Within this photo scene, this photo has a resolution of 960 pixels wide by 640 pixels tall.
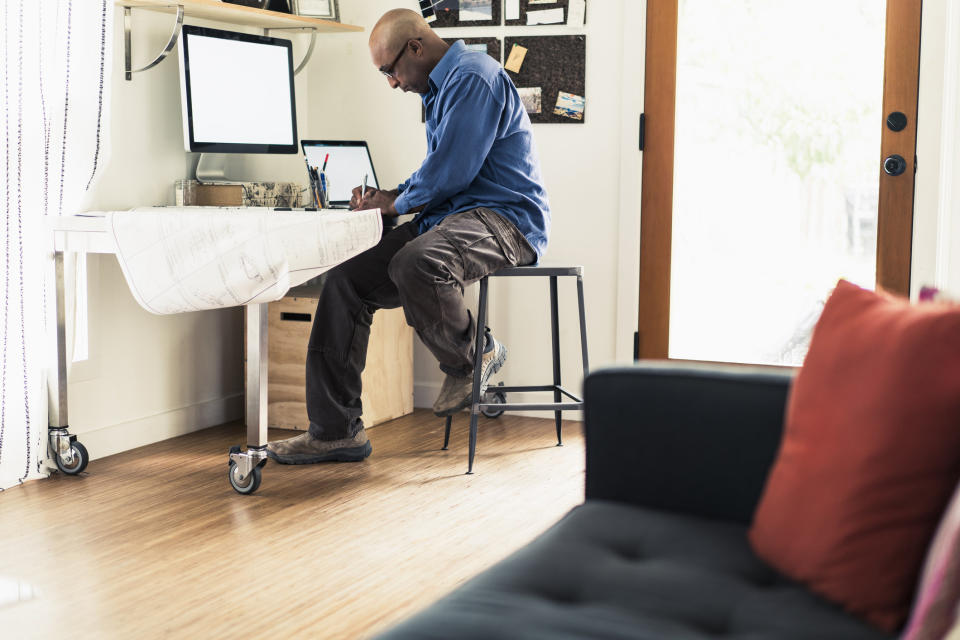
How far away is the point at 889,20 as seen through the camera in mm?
3094

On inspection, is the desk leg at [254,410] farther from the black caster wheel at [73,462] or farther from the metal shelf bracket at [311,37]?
the metal shelf bracket at [311,37]

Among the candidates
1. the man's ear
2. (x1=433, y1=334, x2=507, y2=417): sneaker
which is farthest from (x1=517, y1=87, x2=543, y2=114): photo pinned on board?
(x1=433, y1=334, x2=507, y2=417): sneaker

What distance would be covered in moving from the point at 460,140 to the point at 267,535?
1.20 metres

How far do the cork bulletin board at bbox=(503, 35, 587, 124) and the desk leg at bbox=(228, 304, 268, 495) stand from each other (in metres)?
1.46

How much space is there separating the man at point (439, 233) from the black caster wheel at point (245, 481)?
27 cm

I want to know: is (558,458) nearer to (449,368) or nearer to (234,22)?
(449,368)

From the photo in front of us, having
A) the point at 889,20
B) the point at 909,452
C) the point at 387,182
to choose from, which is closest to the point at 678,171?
the point at 889,20

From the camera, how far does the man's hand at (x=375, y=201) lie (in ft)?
Answer: 9.34

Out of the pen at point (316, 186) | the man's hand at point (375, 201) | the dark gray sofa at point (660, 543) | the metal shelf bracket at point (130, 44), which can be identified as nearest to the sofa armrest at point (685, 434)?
the dark gray sofa at point (660, 543)

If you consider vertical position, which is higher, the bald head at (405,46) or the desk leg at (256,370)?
the bald head at (405,46)

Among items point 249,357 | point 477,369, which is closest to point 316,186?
point 249,357

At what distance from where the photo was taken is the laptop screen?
3473 mm

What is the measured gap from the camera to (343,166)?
3.56 m

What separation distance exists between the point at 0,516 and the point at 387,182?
1.93 m
